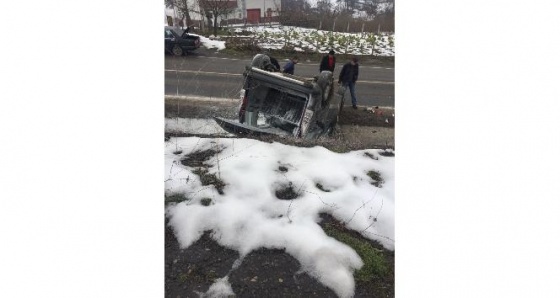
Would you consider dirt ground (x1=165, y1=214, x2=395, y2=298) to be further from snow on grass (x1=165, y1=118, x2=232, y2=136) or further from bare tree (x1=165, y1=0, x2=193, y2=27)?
bare tree (x1=165, y1=0, x2=193, y2=27)

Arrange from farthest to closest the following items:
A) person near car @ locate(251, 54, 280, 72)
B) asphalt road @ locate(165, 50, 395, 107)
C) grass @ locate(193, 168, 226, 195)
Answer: asphalt road @ locate(165, 50, 395, 107) < person near car @ locate(251, 54, 280, 72) < grass @ locate(193, 168, 226, 195)

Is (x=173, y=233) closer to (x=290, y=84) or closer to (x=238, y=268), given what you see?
(x=238, y=268)

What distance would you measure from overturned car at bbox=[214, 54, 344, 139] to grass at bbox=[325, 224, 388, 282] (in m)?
2.29

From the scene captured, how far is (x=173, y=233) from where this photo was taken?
1862 millimetres

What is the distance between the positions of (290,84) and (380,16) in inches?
64.5

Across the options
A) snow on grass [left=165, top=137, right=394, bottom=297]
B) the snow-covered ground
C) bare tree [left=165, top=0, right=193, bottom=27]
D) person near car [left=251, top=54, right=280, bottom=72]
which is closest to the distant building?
bare tree [left=165, top=0, right=193, bottom=27]

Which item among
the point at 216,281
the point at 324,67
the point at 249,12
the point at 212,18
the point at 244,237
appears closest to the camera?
the point at 216,281

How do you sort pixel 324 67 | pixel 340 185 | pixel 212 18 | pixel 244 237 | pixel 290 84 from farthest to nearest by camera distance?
1. pixel 324 67
2. pixel 212 18
3. pixel 290 84
4. pixel 340 185
5. pixel 244 237

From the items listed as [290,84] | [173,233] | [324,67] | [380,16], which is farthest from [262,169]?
[324,67]

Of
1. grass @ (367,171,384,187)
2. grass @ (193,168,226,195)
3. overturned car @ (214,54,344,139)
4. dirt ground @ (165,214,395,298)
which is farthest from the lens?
overturned car @ (214,54,344,139)

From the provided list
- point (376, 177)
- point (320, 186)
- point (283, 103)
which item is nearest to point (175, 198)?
point (320, 186)

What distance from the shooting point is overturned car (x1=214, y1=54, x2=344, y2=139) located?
4.16 meters

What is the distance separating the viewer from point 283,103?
4.68 meters

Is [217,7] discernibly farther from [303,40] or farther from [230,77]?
[303,40]
